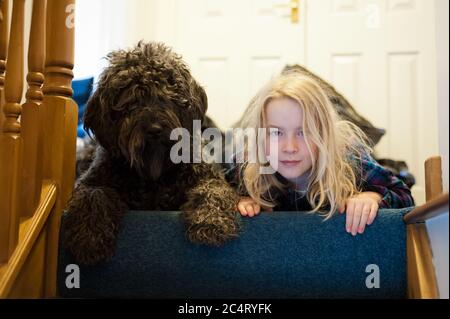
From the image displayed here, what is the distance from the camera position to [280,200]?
1553 mm

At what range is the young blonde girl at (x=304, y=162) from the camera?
4.60 ft

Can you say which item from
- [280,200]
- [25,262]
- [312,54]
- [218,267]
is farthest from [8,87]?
[312,54]

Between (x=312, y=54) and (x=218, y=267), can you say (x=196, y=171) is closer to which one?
(x=218, y=267)

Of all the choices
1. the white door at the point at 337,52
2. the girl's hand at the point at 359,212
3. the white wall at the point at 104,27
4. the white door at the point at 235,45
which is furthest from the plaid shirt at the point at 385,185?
the white wall at the point at 104,27

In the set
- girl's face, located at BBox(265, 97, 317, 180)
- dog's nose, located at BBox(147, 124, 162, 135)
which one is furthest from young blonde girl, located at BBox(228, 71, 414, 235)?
dog's nose, located at BBox(147, 124, 162, 135)

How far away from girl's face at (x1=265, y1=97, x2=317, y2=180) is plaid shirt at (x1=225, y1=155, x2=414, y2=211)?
87 mm

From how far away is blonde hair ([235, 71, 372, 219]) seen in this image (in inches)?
54.3

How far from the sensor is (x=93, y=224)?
4.25ft

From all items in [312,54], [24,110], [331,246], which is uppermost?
[312,54]

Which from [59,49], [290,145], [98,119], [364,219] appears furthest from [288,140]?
[59,49]

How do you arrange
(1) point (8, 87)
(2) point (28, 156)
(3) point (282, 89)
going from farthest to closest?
(3) point (282, 89)
(2) point (28, 156)
(1) point (8, 87)

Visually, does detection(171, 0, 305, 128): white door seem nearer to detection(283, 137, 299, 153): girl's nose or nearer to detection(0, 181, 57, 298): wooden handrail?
detection(283, 137, 299, 153): girl's nose

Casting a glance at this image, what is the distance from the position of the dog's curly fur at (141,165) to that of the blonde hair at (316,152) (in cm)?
12
